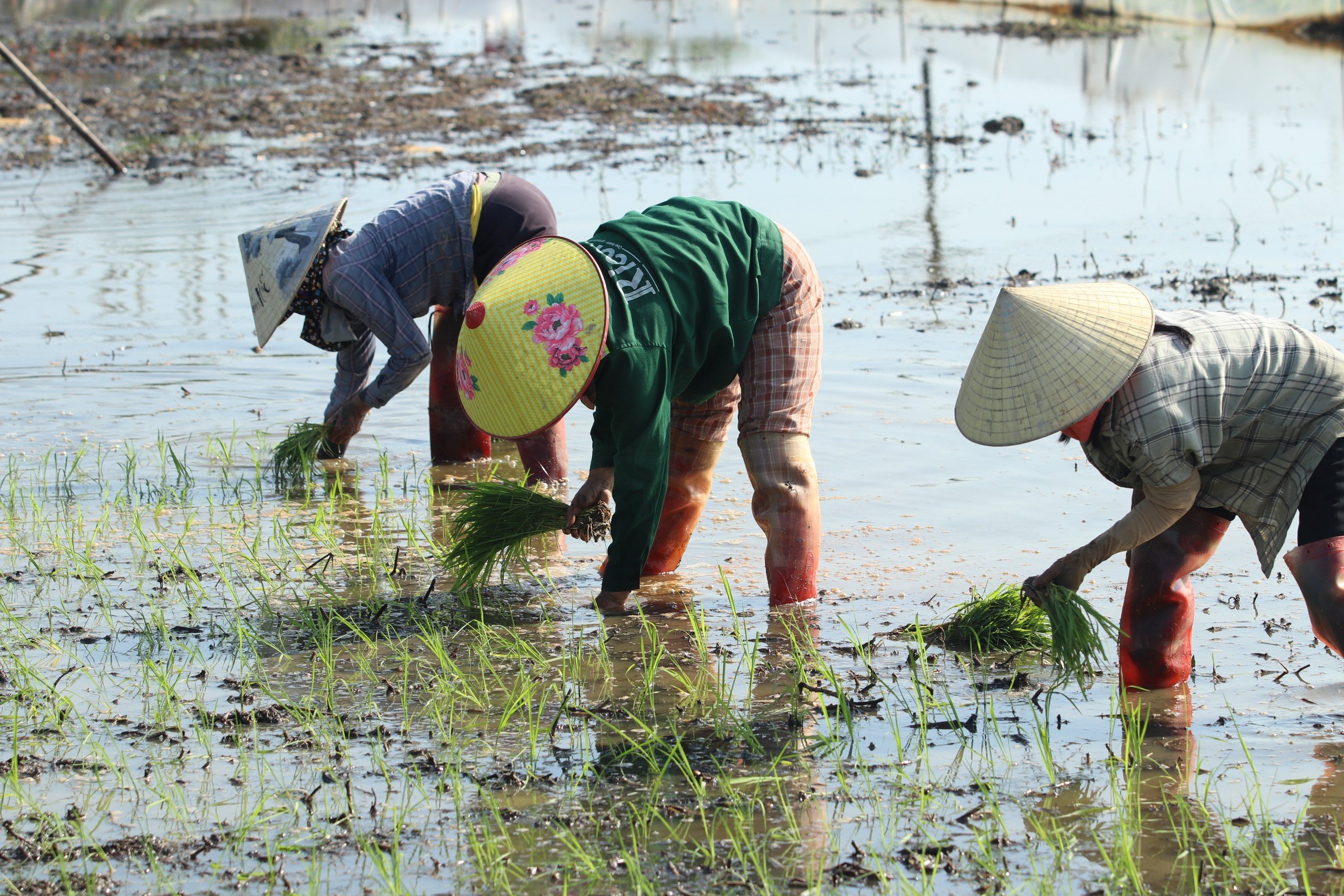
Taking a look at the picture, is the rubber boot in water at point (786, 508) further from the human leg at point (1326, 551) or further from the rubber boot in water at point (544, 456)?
the rubber boot in water at point (544, 456)

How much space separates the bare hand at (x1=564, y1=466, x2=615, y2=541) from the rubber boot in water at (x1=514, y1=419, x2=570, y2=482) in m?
1.41

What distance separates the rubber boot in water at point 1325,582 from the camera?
323 cm

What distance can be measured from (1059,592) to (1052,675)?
44cm

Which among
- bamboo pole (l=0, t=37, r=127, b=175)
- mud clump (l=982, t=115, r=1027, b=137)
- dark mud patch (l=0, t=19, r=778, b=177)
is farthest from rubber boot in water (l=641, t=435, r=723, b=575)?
mud clump (l=982, t=115, r=1027, b=137)

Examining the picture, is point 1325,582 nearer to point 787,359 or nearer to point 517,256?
point 787,359

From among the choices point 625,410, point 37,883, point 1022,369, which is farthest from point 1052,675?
point 37,883

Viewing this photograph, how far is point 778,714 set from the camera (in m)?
Answer: 3.57

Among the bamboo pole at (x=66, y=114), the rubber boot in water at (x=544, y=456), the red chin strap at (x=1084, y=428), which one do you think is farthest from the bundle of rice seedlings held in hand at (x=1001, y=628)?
the bamboo pole at (x=66, y=114)

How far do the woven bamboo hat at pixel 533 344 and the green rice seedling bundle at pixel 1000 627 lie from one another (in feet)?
4.29

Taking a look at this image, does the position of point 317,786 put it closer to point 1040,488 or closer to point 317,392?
point 1040,488

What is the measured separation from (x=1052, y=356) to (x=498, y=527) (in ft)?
6.18

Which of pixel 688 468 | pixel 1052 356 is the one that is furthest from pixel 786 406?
pixel 1052 356

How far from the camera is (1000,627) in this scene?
3912mm

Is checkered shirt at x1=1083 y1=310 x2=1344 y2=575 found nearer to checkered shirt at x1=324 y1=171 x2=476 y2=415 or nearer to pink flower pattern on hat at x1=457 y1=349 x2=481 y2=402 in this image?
pink flower pattern on hat at x1=457 y1=349 x2=481 y2=402
